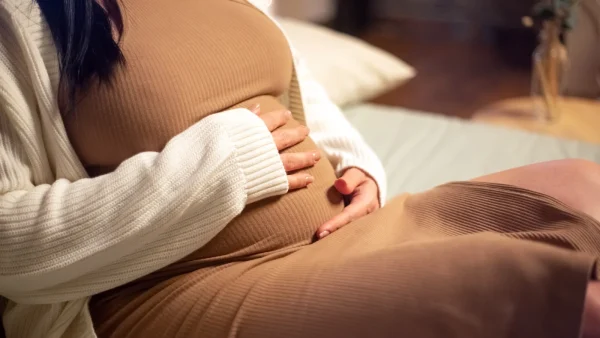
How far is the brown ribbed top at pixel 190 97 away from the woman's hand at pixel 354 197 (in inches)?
0.6

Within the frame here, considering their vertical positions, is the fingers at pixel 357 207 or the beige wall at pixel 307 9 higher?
the fingers at pixel 357 207

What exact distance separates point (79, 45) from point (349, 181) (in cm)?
42

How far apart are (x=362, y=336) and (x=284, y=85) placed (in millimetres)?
499

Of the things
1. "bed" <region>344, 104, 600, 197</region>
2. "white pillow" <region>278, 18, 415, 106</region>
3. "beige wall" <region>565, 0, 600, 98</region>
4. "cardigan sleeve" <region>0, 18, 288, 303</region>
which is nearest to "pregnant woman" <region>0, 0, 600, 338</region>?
"cardigan sleeve" <region>0, 18, 288, 303</region>

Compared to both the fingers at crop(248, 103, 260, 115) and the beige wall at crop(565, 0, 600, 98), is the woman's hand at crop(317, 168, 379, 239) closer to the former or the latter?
the fingers at crop(248, 103, 260, 115)

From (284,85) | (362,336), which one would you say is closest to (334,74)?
(284,85)

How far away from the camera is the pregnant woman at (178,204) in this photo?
0.67 meters

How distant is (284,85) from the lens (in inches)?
38.7

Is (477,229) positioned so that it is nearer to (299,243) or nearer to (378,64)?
(299,243)

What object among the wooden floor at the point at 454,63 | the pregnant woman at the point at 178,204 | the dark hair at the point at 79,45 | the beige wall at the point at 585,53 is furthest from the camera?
the wooden floor at the point at 454,63

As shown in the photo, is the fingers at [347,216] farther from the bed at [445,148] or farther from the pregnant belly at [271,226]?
the bed at [445,148]

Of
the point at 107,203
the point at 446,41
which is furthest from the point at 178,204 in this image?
the point at 446,41

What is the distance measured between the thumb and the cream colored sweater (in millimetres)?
143

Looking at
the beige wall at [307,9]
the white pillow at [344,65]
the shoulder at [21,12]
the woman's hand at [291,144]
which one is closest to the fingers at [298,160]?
the woman's hand at [291,144]
